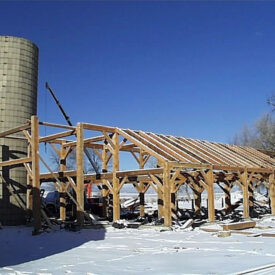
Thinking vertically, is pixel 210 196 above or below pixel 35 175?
below

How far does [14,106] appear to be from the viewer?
18734 mm

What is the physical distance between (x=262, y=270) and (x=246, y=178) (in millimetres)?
13974

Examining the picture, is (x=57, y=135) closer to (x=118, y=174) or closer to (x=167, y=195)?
(x=118, y=174)

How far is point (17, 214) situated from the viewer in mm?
18469

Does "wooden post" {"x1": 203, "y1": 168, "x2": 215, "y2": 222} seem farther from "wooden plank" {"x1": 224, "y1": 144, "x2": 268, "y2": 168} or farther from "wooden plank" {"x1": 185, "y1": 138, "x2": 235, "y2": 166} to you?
"wooden plank" {"x1": 224, "y1": 144, "x2": 268, "y2": 168}

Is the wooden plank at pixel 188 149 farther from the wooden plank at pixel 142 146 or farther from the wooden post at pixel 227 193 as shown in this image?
the wooden post at pixel 227 193

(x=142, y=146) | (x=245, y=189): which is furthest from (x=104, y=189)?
(x=245, y=189)

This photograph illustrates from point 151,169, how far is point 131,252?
6.71 metres

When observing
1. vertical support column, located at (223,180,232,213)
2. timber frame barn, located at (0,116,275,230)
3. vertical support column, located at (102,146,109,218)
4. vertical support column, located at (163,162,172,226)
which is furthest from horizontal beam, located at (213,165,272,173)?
vertical support column, located at (102,146,109,218)

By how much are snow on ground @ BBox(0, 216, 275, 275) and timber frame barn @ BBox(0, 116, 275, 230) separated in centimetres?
170

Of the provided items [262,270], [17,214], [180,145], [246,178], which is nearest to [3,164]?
[17,214]

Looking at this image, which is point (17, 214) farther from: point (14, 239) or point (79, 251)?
point (79, 251)

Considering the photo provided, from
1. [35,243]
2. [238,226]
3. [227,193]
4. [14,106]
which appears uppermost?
[14,106]

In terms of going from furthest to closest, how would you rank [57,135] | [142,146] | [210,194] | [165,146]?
[57,135], [165,146], [210,194], [142,146]
